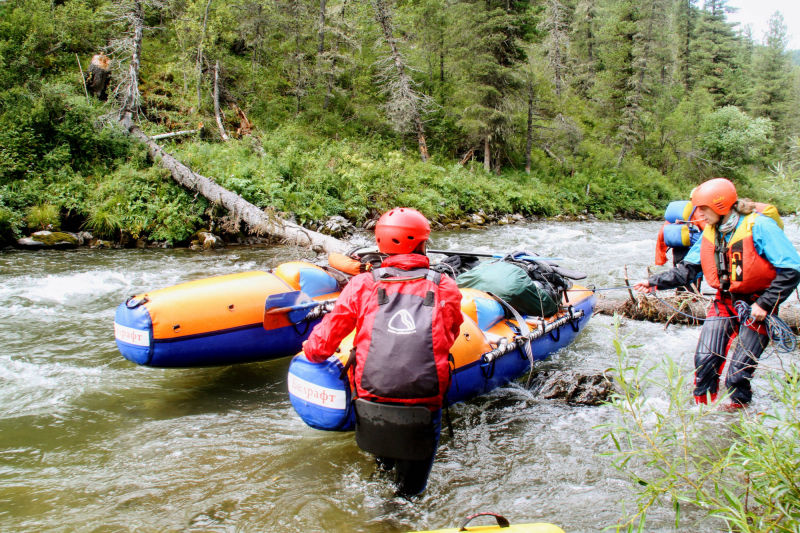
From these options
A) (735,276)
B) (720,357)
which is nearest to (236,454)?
(720,357)

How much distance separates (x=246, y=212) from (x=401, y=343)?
857 cm

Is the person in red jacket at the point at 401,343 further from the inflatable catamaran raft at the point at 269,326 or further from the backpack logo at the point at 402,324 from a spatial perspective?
the inflatable catamaran raft at the point at 269,326

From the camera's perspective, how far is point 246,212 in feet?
33.8

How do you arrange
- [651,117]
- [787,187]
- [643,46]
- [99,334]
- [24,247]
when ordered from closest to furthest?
[787,187] → [99,334] → [24,247] → [643,46] → [651,117]

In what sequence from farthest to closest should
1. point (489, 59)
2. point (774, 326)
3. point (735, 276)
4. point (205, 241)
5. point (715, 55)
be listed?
point (715, 55)
point (489, 59)
point (205, 241)
point (735, 276)
point (774, 326)

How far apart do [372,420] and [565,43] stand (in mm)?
33511

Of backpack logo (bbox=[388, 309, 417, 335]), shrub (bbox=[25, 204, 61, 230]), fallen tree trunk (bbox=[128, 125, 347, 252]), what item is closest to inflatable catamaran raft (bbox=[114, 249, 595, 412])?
backpack logo (bbox=[388, 309, 417, 335])

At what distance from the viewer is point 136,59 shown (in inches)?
517

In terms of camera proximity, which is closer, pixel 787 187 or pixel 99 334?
pixel 787 187

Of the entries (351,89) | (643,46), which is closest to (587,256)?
(351,89)

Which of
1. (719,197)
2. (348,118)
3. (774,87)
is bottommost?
(719,197)

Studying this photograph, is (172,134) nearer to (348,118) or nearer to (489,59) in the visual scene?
(348,118)

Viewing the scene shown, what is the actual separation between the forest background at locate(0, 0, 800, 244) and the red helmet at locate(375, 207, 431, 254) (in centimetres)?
376

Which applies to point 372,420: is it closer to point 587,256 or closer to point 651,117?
point 587,256
